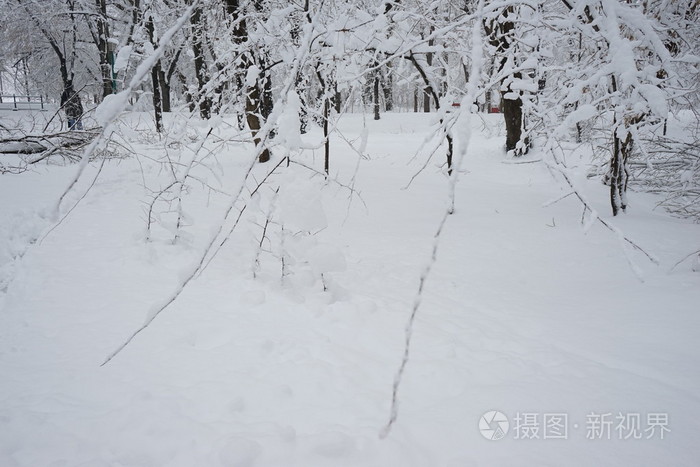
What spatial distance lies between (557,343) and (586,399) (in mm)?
588

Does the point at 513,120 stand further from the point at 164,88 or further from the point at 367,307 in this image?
the point at 164,88

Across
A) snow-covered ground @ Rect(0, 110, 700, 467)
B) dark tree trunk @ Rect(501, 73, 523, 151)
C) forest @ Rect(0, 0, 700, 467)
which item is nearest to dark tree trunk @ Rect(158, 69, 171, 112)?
dark tree trunk @ Rect(501, 73, 523, 151)

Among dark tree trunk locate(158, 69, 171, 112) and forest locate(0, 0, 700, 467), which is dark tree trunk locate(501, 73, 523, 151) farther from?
dark tree trunk locate(158, 69, 171, 112)

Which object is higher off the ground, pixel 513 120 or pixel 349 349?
pixel 513 120

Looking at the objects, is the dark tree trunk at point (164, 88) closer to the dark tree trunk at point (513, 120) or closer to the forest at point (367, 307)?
the dark tree trunk at point (513, 120)

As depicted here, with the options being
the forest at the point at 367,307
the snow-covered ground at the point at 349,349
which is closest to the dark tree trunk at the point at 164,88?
the forest at the point at 367,307

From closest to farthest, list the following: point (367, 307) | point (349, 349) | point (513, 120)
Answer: point (349, 349)
point (367, 307)
point (513, 120)

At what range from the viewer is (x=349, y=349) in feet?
8.12

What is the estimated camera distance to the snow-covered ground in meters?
1.68

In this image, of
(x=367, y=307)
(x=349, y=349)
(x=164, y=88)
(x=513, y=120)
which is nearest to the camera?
(x=349, y=349)

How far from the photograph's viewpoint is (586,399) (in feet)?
6.08

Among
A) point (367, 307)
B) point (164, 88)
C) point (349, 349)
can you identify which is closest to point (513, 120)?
point (367, 307)

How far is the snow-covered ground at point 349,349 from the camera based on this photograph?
168 centimetres

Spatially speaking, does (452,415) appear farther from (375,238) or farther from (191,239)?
(191,239)
